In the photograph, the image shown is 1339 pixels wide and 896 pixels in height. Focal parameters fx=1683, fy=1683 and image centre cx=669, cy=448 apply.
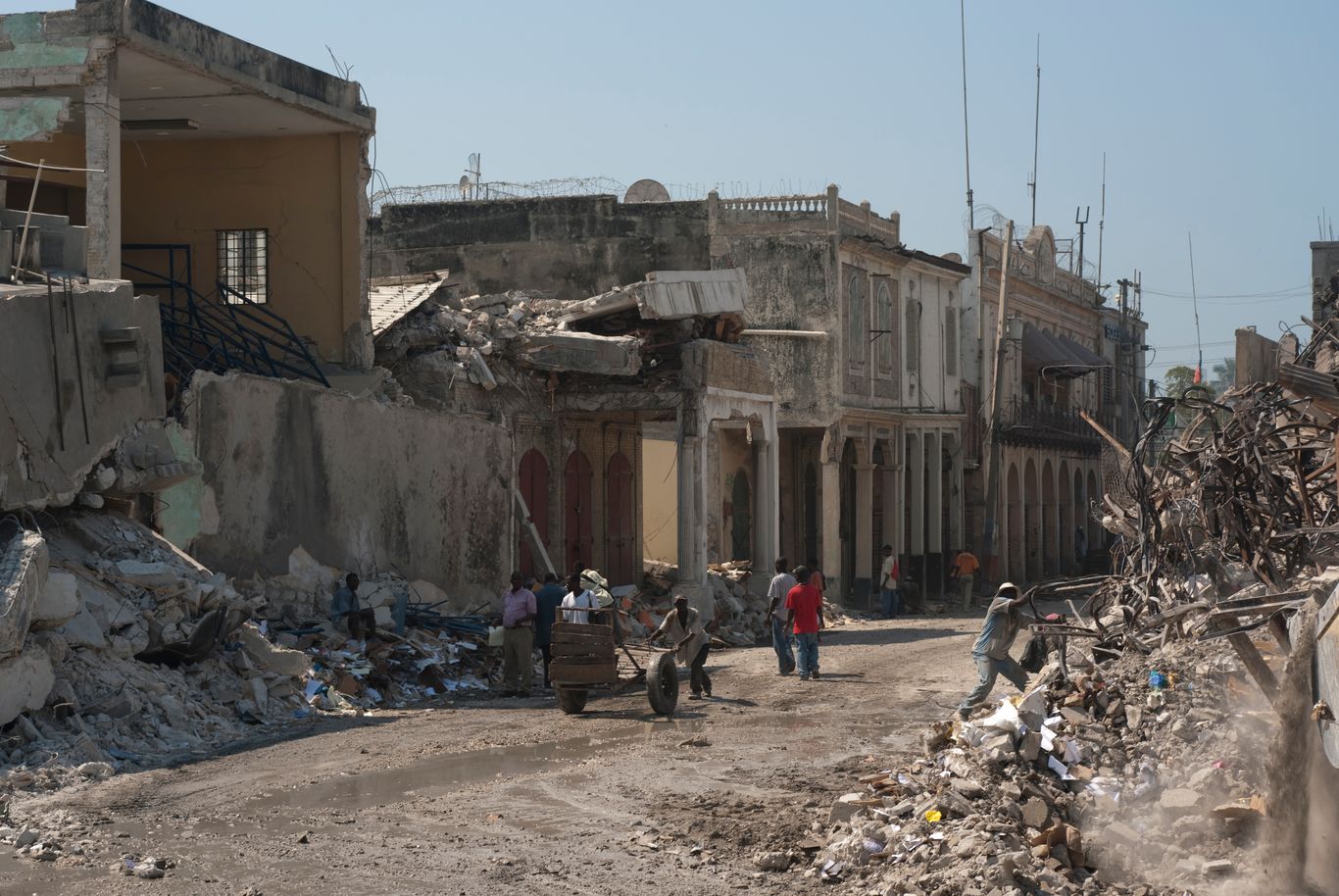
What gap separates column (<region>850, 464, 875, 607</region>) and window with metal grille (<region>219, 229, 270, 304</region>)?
17.8m

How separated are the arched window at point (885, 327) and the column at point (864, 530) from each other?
2.45 metres

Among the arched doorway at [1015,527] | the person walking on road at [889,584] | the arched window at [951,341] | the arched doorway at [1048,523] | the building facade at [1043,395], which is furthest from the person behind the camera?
the arched doorway at [1048,523]

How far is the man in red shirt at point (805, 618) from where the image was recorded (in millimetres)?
19281

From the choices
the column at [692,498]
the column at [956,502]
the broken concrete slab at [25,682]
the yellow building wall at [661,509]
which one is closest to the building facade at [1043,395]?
the column at [956,502]

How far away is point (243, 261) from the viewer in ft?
79.0

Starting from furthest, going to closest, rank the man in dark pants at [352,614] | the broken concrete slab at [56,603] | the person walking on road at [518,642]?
1. the man in dark pants at [352,614]
2. the person walking on road at [518,642]
3. the broken concrete slab at [56,603]

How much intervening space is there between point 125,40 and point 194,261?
577 cm

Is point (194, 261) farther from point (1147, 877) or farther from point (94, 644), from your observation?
point (1147, 877)

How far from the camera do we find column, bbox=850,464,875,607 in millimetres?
38031

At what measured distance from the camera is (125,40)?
739 inches

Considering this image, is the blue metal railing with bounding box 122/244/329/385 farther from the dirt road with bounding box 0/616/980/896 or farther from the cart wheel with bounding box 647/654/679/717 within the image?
the cart wheel with bounding box 647/654/679/717

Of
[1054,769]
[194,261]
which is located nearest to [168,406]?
[194,261]

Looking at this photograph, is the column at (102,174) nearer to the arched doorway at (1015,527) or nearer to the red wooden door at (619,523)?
the red wooden door at (619,523)

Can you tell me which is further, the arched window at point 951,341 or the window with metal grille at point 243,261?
the arched window at point 951,341
